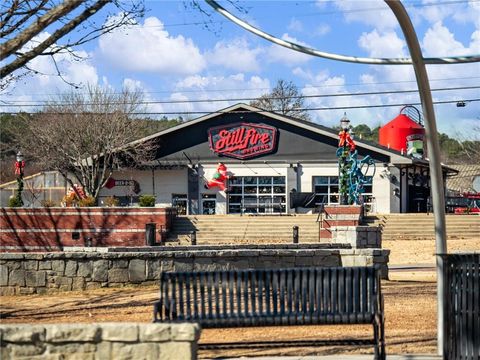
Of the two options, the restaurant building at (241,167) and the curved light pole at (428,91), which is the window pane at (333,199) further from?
the curved light pole at (428,91)

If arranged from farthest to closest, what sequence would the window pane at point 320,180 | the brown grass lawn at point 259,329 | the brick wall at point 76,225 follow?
the window pane at point 320,180 → the brick wall at point 76,225 → the brown grass lawn at point 259,329

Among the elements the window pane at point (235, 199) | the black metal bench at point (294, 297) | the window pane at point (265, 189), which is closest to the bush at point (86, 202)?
the window pane at point (235, 199)

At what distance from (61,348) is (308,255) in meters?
8.24

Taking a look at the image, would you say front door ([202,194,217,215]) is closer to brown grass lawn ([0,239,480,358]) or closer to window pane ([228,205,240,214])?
window pane ([228,205,240,214])

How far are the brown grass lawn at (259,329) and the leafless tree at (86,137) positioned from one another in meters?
29.8

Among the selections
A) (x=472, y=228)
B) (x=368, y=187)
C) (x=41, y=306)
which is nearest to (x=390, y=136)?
(x=368, y=187)

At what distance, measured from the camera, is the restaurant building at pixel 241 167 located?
47.4 m

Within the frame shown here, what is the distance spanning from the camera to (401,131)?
171ft

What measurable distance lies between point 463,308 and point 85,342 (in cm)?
370

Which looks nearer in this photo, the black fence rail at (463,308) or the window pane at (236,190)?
the black fence rail at (463,308)

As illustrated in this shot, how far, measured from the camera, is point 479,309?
7656 millimetres

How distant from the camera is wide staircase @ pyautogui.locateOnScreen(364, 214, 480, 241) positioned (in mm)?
35281

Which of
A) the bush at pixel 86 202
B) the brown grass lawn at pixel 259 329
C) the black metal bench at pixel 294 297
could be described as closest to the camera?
the black metal bench at pixel 294 297

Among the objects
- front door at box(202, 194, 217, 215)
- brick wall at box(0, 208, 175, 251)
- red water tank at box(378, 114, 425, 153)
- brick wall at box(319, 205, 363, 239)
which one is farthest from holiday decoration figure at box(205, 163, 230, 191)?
brick wall at box(319, 205, 363, 239)
